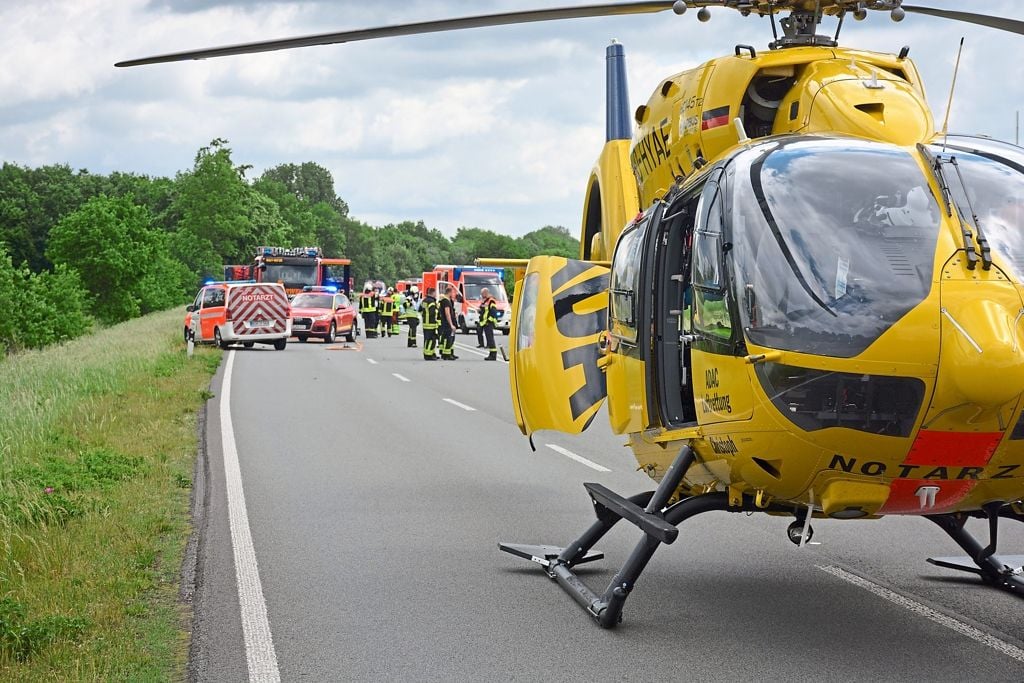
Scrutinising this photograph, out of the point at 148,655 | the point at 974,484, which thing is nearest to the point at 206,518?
the point at 148,655

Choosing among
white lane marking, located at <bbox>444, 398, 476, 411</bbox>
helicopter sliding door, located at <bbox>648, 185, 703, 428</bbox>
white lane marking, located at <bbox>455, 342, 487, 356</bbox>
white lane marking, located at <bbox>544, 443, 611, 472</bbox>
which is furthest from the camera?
white lane marking, located at <bbox>455, 342, 487, 356</bbox>

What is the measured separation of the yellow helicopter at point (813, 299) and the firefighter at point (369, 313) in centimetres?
3675

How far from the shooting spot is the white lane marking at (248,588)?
21.3 feet

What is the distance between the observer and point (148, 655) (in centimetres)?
661

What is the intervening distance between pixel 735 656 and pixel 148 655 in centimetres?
300

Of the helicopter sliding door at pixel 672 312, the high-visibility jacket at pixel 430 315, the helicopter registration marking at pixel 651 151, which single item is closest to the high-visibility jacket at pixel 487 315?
the high-visibility jacket at pixel 430 315

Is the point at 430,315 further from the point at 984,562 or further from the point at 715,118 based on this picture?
the point at 715,118

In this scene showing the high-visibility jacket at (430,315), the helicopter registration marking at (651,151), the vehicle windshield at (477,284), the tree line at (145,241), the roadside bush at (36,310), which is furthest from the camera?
the tree line at (145,241)

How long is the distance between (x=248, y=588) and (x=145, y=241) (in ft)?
230

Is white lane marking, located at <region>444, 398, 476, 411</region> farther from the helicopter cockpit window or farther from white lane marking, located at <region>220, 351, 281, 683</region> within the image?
the helicopter cockpit window

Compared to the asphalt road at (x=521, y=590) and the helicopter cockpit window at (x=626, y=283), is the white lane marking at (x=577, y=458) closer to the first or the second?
the asphalt road at (x=521, y=590)

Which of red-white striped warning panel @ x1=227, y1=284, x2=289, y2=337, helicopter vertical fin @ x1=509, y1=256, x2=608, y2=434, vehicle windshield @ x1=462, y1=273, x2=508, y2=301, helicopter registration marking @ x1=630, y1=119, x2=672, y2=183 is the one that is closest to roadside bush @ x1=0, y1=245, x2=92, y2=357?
red-white striped warning panel @ x1=227, y1=284, x2=289, y2=337

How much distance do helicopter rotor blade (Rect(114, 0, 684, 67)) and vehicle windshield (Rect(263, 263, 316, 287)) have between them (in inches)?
1753

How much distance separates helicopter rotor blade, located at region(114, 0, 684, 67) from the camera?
741cm
